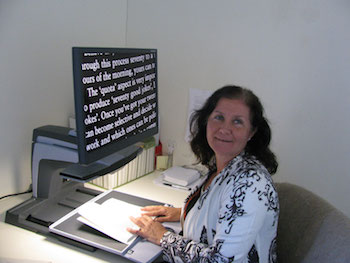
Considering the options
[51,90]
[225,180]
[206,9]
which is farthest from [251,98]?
[51,90]

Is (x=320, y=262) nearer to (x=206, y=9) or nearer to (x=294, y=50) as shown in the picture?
(x=294, y=50)

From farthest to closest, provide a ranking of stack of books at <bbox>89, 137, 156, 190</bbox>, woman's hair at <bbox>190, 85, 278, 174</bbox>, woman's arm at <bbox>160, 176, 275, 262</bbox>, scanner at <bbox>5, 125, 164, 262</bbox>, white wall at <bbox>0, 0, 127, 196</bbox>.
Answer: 1. stack of books at <bbox>89, 137, 156, 190</bbox>
2. white wall at <bbox>0, 0, 127, 196</bbox>
3. woman's hair at <bbox>190, 85, 278, 174</bbox>
4. scanner at <bbox>5, 125, 164, 262</bbox>
5. woman's arm at <bbox>160, 176, 275, 262</bbox>

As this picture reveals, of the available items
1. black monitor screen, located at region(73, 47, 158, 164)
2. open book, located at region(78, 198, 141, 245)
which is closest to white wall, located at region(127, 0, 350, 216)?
black monitor screen, located at region(73, 47, 158, 164)

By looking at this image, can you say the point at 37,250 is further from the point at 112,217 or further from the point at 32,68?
the point at 32,68

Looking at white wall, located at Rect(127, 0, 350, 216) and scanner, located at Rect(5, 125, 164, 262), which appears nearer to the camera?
scanner, located at Rect(5, 125, 164, 262)

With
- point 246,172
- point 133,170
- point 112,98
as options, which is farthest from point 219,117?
point 133,170

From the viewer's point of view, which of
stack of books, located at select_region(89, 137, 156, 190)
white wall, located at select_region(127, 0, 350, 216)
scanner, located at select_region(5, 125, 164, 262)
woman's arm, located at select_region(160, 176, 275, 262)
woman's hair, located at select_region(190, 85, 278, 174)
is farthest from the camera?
stack of books, located at select_region(89, 137, 156, 190)

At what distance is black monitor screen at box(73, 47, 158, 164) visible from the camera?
101cm

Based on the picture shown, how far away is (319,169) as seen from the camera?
1.56 metres

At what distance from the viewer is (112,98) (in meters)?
1.15

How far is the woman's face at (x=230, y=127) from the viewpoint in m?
1.18

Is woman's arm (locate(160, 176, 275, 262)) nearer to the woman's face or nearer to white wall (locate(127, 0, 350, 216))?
the woman's face

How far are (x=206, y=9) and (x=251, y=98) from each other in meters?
0.72

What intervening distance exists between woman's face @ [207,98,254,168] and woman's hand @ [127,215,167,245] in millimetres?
353
